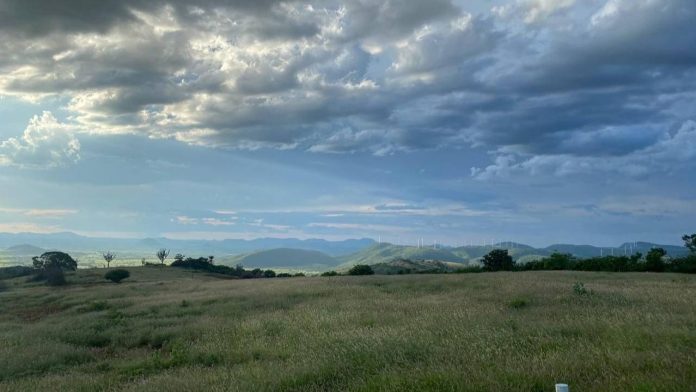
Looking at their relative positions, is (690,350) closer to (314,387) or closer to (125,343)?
(314,387)

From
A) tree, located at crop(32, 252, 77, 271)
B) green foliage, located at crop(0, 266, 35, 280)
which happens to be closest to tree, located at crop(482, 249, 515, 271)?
tree, located at crop(32, 252, 77, 271)

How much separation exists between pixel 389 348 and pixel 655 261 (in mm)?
63097

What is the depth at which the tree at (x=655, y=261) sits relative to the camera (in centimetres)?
6025

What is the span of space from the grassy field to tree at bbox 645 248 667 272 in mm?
47738

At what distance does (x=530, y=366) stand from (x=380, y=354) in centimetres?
317

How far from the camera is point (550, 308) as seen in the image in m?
16.3

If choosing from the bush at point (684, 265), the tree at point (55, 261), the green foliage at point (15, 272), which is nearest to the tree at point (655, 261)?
the bush at point (684, 265)

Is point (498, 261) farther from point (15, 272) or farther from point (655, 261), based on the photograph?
point (15, 272)

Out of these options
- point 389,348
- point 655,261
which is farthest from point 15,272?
point 655,261

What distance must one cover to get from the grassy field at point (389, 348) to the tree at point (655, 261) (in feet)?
157

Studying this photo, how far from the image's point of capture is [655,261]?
61.0 meters

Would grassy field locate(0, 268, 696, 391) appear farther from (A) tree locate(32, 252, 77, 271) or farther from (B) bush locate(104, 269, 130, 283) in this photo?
(A) tree locate(32, 252, 77, 271)

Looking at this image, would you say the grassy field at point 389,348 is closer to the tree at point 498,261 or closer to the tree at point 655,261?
the tree at point 655,261

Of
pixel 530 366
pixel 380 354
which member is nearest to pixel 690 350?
pixel 530 366
